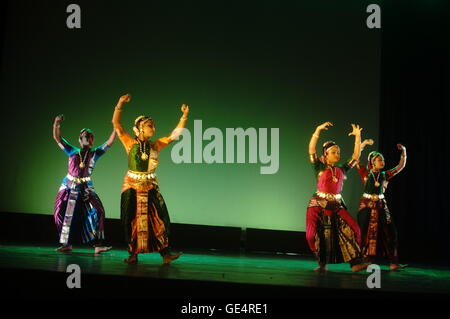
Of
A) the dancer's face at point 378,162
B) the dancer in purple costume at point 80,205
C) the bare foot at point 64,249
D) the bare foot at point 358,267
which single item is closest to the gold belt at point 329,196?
the bare foot at point 358,267

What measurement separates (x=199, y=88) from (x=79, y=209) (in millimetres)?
2085

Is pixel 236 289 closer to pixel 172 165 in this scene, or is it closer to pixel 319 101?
pixel 172 165

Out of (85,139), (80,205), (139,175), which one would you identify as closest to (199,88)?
(85,139)

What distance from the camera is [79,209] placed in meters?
4.65

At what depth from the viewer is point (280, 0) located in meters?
5.80

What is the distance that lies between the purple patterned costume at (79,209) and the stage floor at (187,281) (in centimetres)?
59

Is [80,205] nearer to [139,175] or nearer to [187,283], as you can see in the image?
[139,175]

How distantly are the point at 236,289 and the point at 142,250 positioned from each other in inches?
43.4

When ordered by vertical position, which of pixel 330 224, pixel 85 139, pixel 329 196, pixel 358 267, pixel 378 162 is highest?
pixel 85 139

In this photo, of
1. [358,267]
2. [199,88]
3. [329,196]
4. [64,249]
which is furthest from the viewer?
[199,88]

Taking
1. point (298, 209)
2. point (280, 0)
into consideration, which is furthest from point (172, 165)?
point (280, 0)

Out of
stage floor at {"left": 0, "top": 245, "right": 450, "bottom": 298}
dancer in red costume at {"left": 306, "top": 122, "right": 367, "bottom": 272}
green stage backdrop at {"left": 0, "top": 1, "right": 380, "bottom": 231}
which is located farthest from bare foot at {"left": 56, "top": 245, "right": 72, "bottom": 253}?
dancer in red costume at {"left": 306, "top": 122, "right": 367, "bottom": 272}

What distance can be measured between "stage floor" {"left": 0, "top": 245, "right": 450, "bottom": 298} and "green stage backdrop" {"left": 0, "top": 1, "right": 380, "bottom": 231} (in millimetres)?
1742

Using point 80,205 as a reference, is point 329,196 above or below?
above
